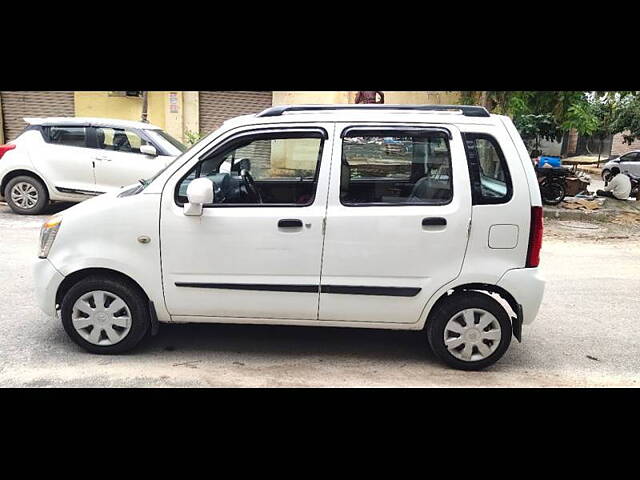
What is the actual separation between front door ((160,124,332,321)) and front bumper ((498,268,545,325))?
1.34m

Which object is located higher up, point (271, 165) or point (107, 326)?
point (271, 165)

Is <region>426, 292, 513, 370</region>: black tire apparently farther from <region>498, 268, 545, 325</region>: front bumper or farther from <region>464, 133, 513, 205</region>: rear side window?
<region>464, 133, 513, 205</region>: rear side window

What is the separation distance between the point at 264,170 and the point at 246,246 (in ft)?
3.37

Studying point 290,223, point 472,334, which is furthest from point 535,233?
point 290,223

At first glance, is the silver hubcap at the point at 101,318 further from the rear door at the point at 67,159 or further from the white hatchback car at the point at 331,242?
the rear door at the point at 67,159

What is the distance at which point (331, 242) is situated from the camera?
12.0 feet

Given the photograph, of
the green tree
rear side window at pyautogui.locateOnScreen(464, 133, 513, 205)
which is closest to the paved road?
rear side window at pyautogui.locateOnScreen(464, 133, 513, 205)

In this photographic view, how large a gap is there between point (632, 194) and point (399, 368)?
1264 centimetres

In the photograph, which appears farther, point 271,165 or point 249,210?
point 271,165

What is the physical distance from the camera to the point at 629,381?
386 cm

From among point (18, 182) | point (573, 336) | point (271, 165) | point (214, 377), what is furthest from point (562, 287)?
point (18, 182)

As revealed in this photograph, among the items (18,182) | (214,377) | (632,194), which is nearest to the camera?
(214,377)

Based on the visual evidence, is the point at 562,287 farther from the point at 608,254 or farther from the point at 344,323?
the point at 344,323

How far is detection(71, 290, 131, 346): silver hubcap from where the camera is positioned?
3.83 meters
